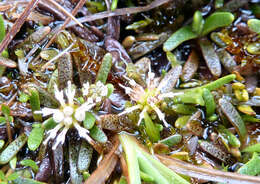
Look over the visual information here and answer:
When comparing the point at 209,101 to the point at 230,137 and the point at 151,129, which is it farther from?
the point at 151,129

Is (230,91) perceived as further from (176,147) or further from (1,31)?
(1,31)

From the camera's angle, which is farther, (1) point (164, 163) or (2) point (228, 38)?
(2) point (228, 38)

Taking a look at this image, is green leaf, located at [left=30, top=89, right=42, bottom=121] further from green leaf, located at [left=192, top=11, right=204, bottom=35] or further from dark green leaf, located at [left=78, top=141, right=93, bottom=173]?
green leaf, located at [left=192, top=11, right=204, bottom=35]

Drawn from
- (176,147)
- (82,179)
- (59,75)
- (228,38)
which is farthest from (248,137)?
(59,75)

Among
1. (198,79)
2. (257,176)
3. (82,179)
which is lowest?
(257,176)

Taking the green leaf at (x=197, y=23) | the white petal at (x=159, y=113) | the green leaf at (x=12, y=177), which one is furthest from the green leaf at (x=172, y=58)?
the green leaf at (x=12, y=177)

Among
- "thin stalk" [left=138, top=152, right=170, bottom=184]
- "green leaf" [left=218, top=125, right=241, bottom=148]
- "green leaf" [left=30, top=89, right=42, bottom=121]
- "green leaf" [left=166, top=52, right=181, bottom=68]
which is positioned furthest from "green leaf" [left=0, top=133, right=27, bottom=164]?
"green leaf" [left=218, top=125, right=241, bottom=148]
